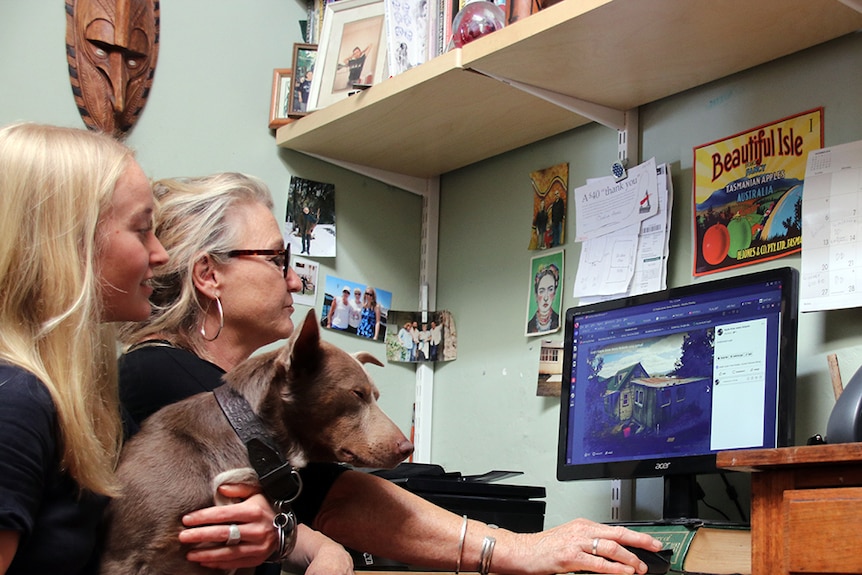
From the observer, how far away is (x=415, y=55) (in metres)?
2.03

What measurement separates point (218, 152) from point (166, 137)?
0.41ft

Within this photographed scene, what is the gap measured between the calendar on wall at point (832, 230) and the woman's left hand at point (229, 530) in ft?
3.00

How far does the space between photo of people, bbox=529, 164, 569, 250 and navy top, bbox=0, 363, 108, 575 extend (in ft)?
4.15

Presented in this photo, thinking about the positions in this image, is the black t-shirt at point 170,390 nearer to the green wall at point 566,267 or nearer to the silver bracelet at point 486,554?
the silver bracelet at point 486,554

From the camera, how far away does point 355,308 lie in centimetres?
231

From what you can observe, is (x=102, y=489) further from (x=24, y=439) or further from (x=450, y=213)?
(x=450, y=213)

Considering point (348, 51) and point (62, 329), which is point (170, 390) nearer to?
point (62, 329)

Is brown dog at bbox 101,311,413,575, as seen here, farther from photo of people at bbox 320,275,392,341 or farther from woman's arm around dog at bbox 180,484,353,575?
photo of people at bbox 320,275,392,341

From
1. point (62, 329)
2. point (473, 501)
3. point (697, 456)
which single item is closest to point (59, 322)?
point (62, 329)

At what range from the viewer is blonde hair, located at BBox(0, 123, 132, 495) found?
3.10 ft

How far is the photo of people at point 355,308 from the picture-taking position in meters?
2.26

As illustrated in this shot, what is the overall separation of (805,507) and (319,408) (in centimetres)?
53

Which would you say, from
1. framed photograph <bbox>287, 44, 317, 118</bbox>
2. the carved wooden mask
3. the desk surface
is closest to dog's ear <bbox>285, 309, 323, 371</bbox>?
the desk surface

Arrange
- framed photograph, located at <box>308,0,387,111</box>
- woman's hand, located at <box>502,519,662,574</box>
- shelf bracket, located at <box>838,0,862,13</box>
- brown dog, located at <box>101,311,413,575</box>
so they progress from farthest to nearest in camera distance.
A: framed photograph, located at <box>308,0,387,111</box>
shelf bracket, located at <box>838,0,862,13</box>
woman's hand, located at <box>502,519,662,574</box>
brown dog, located at <box>101,311,413,575</box>
